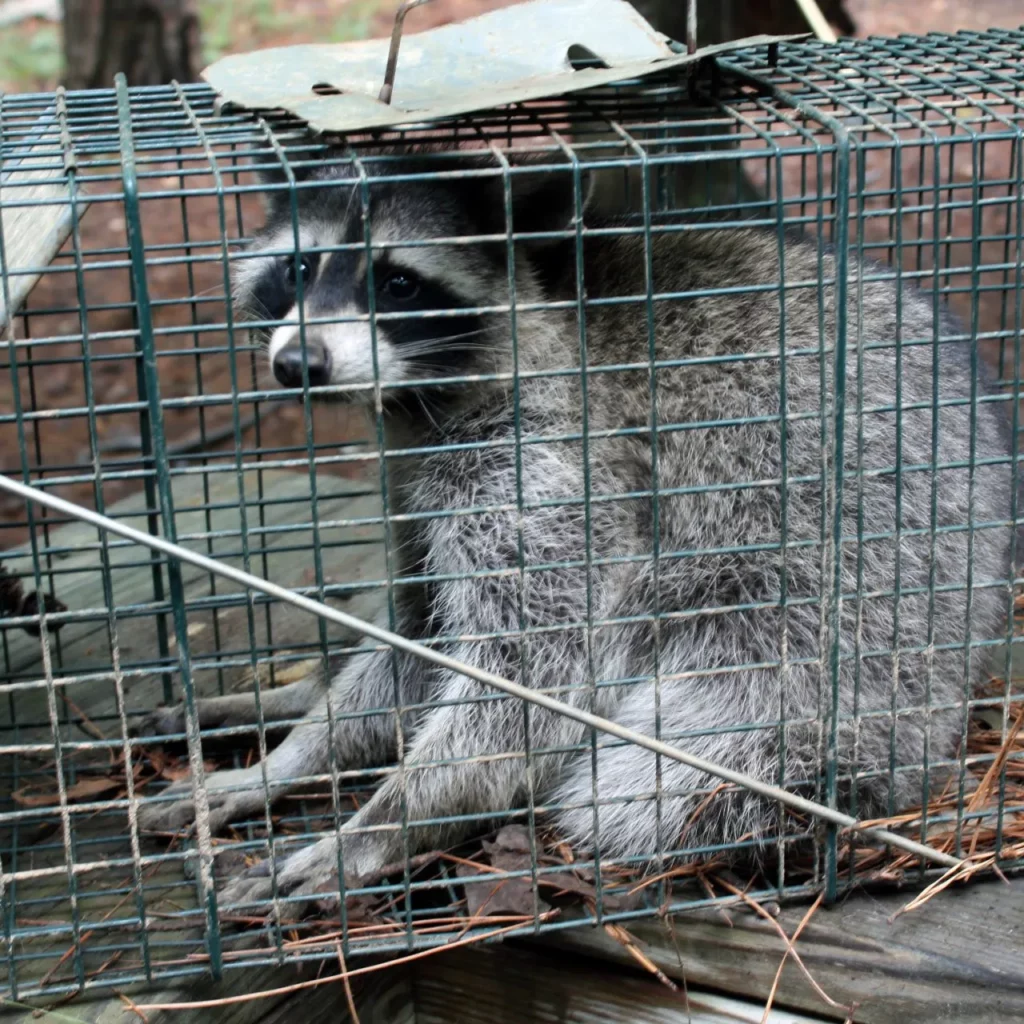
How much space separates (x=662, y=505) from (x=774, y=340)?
422mm

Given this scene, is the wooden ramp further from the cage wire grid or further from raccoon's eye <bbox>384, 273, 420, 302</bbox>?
raccoon's eye <bbox>384, 273, 420, 302</bbox>

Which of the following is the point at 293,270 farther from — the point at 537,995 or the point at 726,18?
the point at 726,18

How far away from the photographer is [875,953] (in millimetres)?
2410

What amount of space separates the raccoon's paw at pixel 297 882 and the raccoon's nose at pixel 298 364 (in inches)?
34.8

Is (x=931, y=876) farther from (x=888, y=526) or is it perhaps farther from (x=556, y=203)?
(x=556, y=203)

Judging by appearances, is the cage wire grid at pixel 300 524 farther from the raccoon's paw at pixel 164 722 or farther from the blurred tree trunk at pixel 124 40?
the blurred tree trunk at pixel 124 40

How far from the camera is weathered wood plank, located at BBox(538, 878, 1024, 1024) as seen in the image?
2.37 meters

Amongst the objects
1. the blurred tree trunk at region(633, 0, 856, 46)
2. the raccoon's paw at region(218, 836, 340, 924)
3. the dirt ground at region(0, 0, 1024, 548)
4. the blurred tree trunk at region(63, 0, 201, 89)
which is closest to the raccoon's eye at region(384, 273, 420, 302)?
the dirt ground at region(0, 0, 1024, 548)

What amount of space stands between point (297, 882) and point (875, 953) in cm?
110

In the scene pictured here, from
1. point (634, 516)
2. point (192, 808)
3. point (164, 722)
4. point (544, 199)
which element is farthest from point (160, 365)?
point (634, 516)

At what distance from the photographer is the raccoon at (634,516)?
262 centimetres

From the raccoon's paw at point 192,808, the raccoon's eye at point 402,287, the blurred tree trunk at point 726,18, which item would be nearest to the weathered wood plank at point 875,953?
the raccoon's paw at point 192,808

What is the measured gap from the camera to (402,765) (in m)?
2.23

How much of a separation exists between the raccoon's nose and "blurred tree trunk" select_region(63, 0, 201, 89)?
786cm
